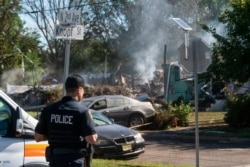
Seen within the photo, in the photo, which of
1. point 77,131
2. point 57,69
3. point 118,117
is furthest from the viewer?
point 57,69

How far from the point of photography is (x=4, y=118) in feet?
20.5

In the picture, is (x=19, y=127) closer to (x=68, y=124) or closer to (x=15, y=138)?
(x=15, y=138)

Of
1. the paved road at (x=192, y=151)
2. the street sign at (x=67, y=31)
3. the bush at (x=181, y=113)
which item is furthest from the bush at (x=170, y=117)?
the street sign at (x=67, y=31)

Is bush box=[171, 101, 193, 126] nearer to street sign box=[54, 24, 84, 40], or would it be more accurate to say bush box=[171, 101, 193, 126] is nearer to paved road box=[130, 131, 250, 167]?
paved road box=[130, 131, 250, 167]

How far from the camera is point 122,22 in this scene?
61.5 m

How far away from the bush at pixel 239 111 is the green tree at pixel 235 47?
92 cm

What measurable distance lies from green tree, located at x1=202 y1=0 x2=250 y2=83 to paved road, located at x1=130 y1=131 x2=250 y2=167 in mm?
3105

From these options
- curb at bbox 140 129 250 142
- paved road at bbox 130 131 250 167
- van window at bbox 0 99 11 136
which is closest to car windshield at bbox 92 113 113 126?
paved road at bbox 130 131 250 167

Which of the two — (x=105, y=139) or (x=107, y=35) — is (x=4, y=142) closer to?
(x=105, y=139)

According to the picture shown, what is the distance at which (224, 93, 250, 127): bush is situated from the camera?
21.2 m

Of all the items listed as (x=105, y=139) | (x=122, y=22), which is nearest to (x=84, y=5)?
(x=122, y=22)

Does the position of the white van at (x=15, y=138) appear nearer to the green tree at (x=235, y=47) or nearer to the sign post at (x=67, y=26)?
the sign post at (x=67, y=26)

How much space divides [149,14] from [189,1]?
4.59 metres

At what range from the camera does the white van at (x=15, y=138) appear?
6.17 m
